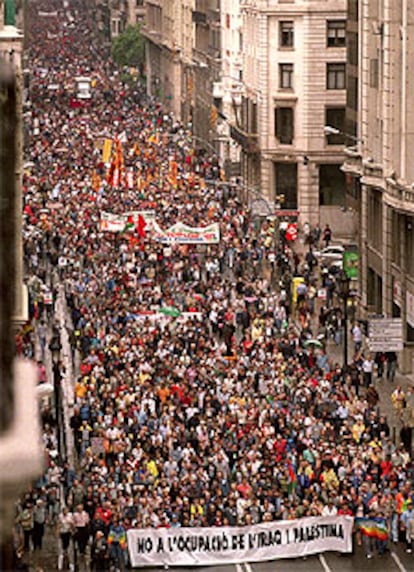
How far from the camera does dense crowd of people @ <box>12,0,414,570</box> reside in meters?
32.0

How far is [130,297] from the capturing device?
5800cm

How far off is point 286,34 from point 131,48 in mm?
99142

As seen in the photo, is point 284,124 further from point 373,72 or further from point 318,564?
point 318,564

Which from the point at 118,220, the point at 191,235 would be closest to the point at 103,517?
the point at 191,235

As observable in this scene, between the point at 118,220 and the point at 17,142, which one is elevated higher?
the point at 17,142

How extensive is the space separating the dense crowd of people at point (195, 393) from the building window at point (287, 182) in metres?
5.75

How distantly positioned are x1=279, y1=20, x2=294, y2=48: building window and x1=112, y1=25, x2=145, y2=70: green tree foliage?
317 ft

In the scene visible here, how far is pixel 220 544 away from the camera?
1200 inches

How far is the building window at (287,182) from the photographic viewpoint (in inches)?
3511

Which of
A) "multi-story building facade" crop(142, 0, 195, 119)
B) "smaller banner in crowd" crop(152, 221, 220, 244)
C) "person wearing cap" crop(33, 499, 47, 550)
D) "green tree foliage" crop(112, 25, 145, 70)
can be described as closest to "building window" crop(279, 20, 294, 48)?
"smaller banner in crowd" crop(152, 221, 220, 244)

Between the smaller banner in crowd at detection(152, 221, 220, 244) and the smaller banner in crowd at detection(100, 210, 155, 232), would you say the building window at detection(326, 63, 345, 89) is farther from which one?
the smaller banner in crowd at detection(152, 221, 220, 244)

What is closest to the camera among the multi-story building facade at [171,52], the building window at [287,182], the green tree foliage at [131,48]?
the building window at [287,182]

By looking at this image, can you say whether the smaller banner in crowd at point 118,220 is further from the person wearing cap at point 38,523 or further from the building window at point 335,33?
the person wearing cap at point 38,523

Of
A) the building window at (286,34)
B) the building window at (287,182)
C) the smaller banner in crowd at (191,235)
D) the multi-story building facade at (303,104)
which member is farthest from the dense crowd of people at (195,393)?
the building window at (286,34)
